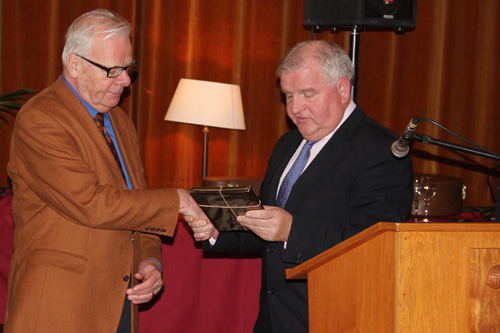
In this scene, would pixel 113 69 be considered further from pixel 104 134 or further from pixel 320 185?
pixel 320 185

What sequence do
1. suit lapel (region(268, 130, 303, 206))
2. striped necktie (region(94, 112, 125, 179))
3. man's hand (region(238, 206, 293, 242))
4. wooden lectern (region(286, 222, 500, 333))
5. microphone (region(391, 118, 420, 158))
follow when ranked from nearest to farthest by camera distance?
wooden lectern (region(286, 222, 500, 333))
microphone (region(391, 118, 420, 158))
man's hand (region(238, 206, 293, 242))
striped necktie (region(94, 112, 125, 179))
suit lapel (region(268, 130, 303, 206))

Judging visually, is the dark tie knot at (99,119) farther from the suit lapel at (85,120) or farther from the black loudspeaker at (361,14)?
the black loudspeaker at (361,14)

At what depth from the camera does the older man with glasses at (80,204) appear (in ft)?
6.45

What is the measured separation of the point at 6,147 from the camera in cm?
472

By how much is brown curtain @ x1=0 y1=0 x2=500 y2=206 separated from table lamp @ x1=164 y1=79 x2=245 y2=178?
81 cm

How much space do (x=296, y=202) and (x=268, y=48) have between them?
10.2 ft

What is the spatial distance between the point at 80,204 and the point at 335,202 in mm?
867

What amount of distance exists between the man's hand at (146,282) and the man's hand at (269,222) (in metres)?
0.46

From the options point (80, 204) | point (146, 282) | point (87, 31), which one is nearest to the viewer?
point (80, 204)

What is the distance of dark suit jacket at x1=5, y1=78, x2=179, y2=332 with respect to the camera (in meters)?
1.96

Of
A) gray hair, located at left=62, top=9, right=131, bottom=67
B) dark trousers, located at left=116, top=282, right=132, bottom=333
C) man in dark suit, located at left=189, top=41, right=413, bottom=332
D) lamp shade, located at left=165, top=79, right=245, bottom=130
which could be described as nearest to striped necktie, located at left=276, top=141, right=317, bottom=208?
man in dark suit, located at left=189, top=41, right=413, bottom=332

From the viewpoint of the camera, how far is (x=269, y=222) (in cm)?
196

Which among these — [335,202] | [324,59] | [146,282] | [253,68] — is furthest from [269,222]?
[253,68]

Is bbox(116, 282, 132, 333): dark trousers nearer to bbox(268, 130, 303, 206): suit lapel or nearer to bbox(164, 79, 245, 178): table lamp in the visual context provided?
bbox(268, 130, 303, 206): suit lapel
